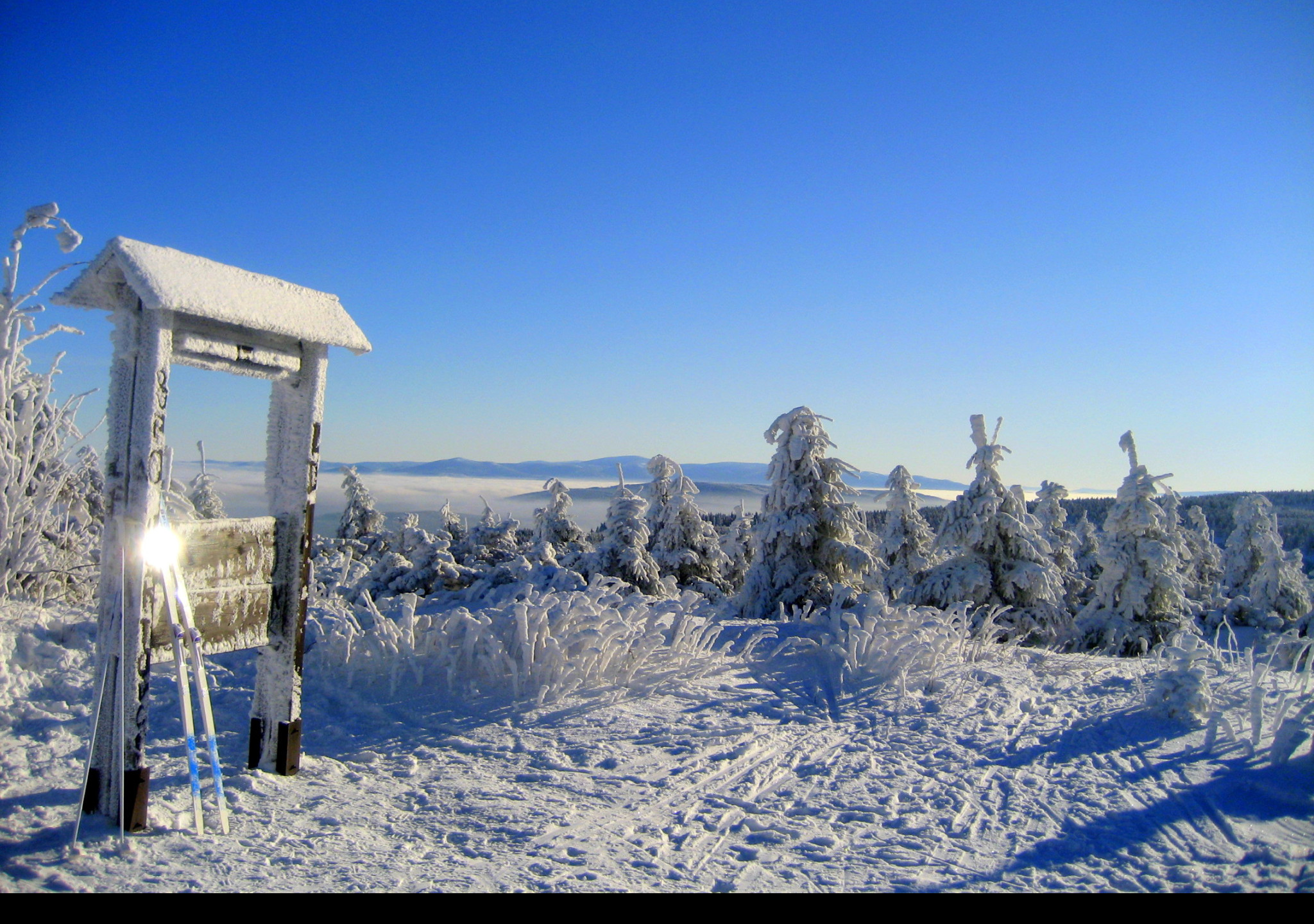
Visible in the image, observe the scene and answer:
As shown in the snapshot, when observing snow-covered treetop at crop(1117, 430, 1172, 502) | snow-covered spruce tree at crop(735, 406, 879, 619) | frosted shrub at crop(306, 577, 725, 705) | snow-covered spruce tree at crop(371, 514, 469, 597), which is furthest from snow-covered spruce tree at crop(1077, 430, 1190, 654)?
snow-covered spruce tree at crop(371, 514, 469, 597)

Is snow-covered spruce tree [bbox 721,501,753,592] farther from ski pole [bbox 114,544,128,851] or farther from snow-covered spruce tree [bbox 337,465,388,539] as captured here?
ski pole [bbox 114,544,128,851]

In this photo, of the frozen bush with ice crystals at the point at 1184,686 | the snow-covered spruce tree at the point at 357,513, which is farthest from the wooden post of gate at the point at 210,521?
the snow-covered spruce tree at the point at 357,513

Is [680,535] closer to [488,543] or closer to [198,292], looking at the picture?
[488,543]

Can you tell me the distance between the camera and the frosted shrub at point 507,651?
6180 millimetres

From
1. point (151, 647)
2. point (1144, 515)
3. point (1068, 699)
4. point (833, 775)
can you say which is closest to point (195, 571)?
point (151, 647)

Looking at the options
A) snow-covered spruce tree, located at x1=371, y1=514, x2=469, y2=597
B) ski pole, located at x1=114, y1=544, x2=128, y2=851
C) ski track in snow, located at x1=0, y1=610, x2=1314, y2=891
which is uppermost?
ski pole, located at x1=114, y1=544, x2=128, y2=851

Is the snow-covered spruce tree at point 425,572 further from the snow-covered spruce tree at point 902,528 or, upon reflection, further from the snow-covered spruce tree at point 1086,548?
the snow-covered spruce tree at point 1086,548

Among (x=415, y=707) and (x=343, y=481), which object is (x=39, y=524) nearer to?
(x=415, y=707)

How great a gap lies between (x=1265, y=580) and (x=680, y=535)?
2200 cm

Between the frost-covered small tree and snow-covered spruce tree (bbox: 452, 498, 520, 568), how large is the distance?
1.14 meters

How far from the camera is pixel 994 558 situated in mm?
17156

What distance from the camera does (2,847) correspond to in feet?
10.5

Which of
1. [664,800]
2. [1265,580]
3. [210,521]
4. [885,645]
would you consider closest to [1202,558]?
[1265,580]

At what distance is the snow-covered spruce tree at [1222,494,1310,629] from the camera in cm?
2617
